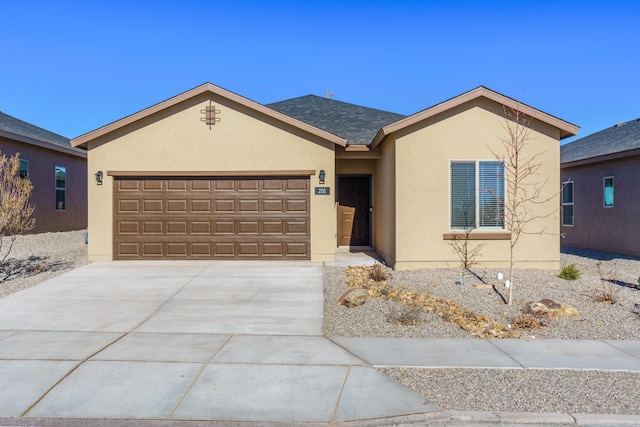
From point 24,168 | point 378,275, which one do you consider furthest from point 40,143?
point 378,275

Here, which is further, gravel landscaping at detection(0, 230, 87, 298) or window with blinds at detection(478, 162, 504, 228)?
window with blinds at detection(478, 162, 504, 228)

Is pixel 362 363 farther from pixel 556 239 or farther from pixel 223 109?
pixel 223 109

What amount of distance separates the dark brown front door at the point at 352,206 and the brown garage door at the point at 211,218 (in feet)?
8.53

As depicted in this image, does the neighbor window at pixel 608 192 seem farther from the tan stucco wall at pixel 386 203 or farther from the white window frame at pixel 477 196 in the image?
the tan stucco wall at pixel 386 203

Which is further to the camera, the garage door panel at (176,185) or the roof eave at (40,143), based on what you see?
the roof eave at (40,143)

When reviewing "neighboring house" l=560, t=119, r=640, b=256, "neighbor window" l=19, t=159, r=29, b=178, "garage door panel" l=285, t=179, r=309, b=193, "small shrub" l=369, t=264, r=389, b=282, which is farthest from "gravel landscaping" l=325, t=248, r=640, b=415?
"neighbor window" l=19, t=159, r=29, b=178

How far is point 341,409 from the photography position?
423cm

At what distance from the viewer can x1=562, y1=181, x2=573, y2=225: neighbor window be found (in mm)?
17656

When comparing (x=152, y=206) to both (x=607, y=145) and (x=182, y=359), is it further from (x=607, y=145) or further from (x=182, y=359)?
(x=607, y=145)

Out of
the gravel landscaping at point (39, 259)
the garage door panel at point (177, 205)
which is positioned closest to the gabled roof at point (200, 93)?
the garage door panel at point (177, 205)

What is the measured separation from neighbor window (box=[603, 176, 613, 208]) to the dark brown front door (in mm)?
8216

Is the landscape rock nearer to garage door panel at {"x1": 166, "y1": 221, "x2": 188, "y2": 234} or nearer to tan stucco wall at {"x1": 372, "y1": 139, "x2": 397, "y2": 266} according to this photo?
tan stucco wall at {"x1": 372, "y1": 139, "x2": 397, "y2": 266}

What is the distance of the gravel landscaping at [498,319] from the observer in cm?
445

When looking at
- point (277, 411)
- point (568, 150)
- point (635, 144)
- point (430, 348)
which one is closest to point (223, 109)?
point (430, 348)
